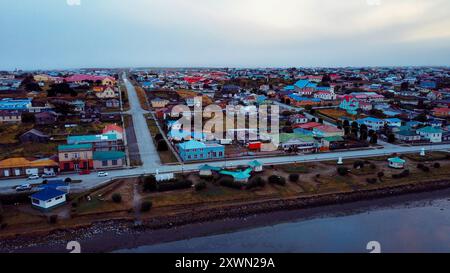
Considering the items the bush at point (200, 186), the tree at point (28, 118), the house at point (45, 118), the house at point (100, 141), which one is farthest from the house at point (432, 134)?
the tree at point (28, 118)

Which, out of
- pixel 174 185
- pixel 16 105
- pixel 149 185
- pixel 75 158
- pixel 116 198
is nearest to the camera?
pixel 116 198

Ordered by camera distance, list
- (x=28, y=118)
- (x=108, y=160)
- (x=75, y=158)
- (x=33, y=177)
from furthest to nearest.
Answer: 1. (x=28, y=118)
2. (x=108, y=160)
3. (x=75, y=158)
4. (x=33, y=177)

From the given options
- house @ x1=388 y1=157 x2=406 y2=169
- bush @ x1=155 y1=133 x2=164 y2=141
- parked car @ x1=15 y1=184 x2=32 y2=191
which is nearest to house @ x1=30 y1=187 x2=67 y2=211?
parked car @ x1=15 y1=184 x2=32 y2=191

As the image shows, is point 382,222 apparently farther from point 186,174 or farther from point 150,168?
point 150,168

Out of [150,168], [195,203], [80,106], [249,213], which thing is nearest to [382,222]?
[249,213]

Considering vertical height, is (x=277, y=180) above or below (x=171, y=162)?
below

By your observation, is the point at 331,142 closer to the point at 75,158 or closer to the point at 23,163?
the point at 75,158

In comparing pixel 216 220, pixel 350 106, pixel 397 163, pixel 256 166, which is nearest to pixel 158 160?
pixel 256 166
